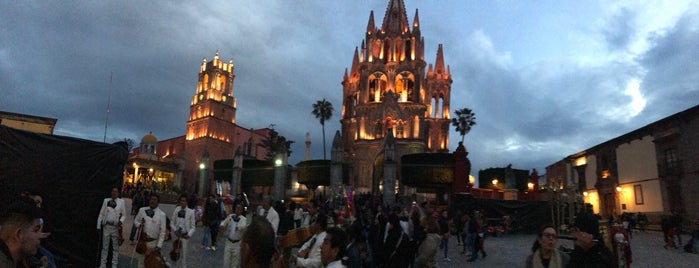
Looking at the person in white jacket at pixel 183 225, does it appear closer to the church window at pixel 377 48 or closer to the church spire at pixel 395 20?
the church window at pixel 377 48

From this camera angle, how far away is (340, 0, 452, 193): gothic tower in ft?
160

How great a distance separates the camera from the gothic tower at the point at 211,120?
68562mm

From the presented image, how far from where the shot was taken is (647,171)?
31375 mm

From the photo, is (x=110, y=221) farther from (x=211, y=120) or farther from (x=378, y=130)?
(x=211, y=120)

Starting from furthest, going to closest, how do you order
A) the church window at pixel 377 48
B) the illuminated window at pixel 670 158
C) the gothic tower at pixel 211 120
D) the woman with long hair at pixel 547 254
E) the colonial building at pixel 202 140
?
the gothic tower at pixel 211 120
the colonial building at pixel 202 140
the church window at pixel 377 48
the illuminated window at pixel 670 158
the woman with long hair at pixel 547 254

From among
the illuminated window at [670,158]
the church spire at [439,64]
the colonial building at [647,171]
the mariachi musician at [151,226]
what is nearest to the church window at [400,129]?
the church spire at [439,64]

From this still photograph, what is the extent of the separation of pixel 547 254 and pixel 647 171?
33.3m

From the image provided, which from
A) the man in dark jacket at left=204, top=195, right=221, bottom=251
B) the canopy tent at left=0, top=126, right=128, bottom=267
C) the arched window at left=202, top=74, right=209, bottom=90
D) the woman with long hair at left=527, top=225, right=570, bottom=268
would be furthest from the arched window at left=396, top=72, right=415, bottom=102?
the woman with long hair at left=527, top=225, right=570, bottom=268

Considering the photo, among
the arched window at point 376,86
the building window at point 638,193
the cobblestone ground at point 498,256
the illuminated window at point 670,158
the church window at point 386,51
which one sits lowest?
the cobblestone ground at point 498,256

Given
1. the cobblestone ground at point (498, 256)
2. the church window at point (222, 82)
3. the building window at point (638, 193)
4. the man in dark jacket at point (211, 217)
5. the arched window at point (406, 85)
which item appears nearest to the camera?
the cobblestone ground at point (498, 256)

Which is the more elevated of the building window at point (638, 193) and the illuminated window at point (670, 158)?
the illuminated window at point (670, 158)

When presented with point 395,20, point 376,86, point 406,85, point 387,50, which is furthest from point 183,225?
point 395,20

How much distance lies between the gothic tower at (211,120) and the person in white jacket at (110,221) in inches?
2364

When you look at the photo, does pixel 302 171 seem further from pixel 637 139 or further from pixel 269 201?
pixel 269 201
